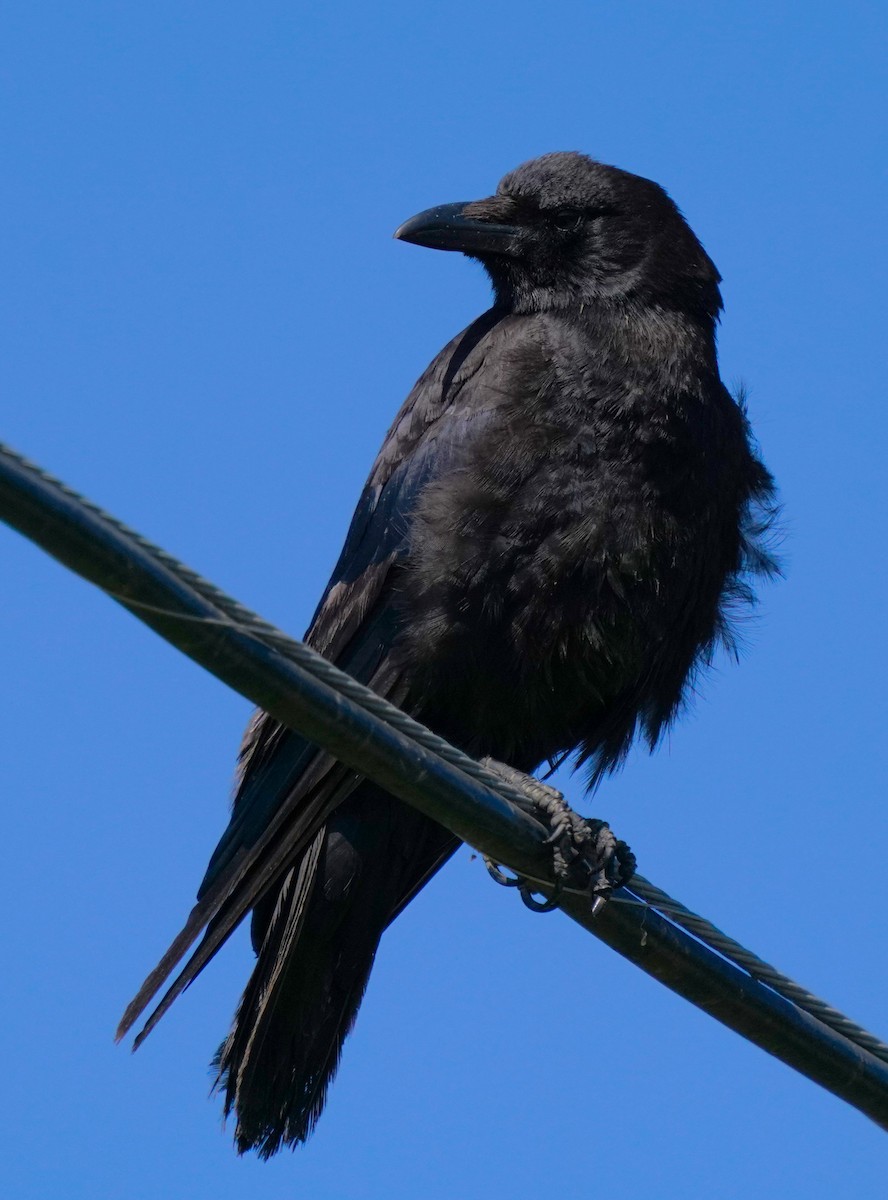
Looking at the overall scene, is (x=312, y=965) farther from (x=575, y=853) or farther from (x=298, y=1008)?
(x=575, y=853)

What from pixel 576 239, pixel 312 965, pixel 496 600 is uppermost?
pixel 576 239

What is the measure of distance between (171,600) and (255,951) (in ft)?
10.3

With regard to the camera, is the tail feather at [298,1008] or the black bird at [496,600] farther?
the tail feather at [298,1008]

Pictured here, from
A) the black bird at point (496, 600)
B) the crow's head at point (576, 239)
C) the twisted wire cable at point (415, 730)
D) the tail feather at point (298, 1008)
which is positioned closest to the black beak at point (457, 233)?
the crow's head at point (576, 239)

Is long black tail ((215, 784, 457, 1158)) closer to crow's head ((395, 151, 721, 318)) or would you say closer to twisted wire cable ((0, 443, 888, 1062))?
twisted wire cable ((0, 443, 888, 1062))

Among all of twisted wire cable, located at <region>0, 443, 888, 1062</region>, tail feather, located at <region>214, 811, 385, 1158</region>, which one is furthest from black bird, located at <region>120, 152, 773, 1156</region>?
twisted wire cable, located at <region>0, 443, 888, 1062</region>

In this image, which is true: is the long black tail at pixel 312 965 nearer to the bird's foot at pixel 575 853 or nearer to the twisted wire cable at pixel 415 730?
the bird's foot at pixel 575 853

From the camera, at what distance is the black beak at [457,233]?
19.9 feet

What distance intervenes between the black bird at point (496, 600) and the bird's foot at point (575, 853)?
0.67 m

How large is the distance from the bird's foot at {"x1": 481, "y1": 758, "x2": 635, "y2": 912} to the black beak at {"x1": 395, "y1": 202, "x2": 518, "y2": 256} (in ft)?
7.71

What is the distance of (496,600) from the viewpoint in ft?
16.3

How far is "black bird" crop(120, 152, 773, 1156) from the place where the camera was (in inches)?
196

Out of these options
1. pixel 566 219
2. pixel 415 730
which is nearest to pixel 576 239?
pixel 566 219

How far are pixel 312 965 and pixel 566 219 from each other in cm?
285
